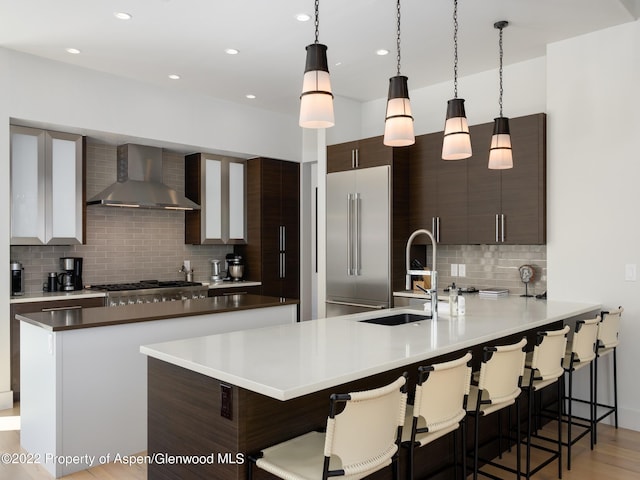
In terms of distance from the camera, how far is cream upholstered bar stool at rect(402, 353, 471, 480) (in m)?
2.05

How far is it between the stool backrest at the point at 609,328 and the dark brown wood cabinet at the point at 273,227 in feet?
13.1

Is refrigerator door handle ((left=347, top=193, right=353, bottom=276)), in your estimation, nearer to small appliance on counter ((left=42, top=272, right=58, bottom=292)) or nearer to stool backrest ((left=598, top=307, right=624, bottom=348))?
stool backrest ((left=598, top=307, right=624, bottom=348))

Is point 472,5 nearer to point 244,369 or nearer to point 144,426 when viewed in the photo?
point 244,369

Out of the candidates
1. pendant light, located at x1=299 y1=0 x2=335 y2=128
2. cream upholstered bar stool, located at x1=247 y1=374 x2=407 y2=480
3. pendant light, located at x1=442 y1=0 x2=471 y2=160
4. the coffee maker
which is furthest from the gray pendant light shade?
the coffee maker

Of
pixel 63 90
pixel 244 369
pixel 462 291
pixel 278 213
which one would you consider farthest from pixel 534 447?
pixel 63 90

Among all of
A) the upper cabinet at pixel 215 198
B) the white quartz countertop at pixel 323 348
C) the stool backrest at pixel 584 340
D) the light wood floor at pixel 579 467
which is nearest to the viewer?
the white quartz countertop at pixel 323 348

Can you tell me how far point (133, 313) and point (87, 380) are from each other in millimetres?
528

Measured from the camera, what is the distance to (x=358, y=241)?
5.30m

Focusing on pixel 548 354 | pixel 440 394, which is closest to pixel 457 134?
pixel 548 354

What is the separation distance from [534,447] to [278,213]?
13.7ft

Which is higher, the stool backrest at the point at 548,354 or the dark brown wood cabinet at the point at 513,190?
the dark brown wood cabinet at the point at 513,190

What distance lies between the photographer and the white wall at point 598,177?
382 centimetres

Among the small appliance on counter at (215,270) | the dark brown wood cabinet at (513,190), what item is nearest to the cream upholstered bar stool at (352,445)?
the dark brown wood cabinet at (513,190)

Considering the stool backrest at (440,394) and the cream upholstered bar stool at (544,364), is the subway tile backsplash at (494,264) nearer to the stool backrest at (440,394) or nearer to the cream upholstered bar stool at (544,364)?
the cream upholstered bar stool at (544,364)
